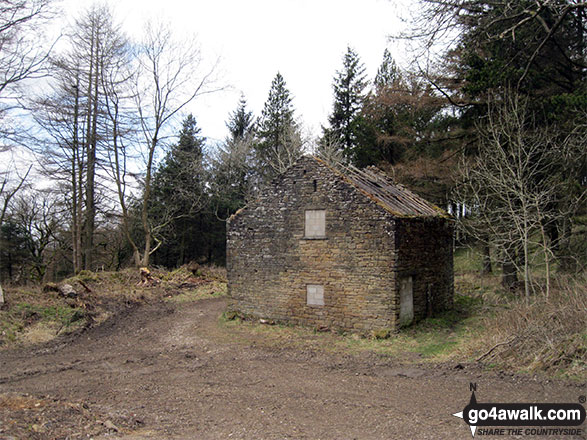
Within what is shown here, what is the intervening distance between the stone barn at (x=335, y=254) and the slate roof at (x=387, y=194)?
0.08 metres

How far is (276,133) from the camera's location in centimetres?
3588

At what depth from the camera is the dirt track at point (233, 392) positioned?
6.02 metres

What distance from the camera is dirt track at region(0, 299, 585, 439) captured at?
602cm

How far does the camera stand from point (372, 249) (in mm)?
→ 12430

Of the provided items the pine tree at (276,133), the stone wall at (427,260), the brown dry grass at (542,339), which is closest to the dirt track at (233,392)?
the brown dry grass at (542,339)

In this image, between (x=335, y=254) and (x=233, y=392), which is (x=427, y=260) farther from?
(x=233, y=392)

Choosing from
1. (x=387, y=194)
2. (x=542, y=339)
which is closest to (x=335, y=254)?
(x=387, y=194)

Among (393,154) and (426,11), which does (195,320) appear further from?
(393,154)

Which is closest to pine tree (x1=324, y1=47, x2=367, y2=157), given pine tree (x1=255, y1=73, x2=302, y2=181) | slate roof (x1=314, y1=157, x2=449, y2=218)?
pine tree (x1=255, y1=73, x2=302, y2=181)

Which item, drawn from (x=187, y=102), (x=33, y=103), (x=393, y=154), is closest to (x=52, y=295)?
(x=33, y=103)

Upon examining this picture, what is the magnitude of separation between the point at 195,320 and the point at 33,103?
9459 mm

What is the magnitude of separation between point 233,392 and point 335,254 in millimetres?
5955

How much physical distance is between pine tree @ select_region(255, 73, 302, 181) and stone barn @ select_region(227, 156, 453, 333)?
18174 millimetres

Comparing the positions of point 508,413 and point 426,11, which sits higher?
point 426,11
